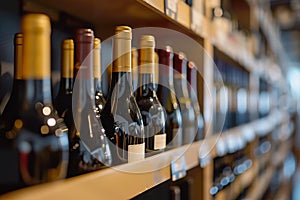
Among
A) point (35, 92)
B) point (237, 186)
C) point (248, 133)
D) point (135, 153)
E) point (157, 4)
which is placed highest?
point (157, 4)

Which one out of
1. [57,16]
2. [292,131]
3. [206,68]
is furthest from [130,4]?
[292,131]

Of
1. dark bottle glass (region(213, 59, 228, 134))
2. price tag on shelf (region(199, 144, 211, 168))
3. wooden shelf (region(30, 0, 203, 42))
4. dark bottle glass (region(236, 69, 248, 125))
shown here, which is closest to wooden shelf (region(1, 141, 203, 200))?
price tag on shelf (region(199, 144, 211, 168))

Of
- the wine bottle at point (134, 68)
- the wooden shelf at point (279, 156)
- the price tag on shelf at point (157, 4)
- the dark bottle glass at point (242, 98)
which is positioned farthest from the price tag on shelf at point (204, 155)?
the wooden shelf at point (279, 156)

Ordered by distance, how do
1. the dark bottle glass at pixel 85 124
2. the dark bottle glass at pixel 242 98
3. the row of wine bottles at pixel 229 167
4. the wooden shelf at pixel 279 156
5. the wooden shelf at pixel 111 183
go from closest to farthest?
1. the wooden shelf at pixel 111 183
2. the dark bottle glass at pixel 85 124
3. the row of wine bottles at pixel 229 167
4. the dark bottle glass at pixel 242 98
5. the wooden shelf at pixel 279 156

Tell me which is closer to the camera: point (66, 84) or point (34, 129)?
point (34, 129)

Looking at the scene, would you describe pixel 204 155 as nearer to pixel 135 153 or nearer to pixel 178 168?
pixel 178 168

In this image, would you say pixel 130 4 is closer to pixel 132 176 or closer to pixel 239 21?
pixel 132 176

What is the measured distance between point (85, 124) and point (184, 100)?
0.57 metres

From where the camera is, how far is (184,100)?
1183mm

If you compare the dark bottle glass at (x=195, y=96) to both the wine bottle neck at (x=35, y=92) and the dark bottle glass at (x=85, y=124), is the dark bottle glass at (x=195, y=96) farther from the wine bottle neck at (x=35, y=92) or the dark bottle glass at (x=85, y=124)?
the wine bottle neck at (x=35, y=92)

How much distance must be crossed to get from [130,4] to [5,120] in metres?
0.38

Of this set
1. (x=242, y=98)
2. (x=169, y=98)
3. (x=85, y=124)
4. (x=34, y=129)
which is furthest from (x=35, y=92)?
(x=242, y=98)

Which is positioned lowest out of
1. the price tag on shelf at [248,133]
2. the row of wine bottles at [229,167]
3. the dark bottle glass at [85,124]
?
the row of wine bottles at [229,167]

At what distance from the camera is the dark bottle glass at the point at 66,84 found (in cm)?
65
